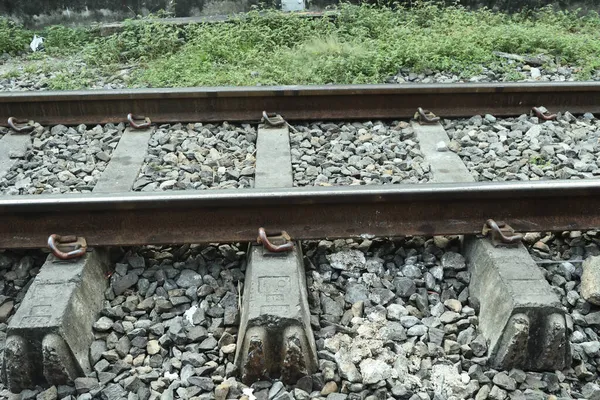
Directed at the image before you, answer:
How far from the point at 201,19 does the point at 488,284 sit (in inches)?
240

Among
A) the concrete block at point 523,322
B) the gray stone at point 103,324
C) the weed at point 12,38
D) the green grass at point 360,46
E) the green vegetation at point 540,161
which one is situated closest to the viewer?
the concrete block at point 523,322

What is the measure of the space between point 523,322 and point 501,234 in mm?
594

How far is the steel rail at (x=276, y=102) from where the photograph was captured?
192 inches

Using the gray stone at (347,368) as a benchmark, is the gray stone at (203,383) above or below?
below

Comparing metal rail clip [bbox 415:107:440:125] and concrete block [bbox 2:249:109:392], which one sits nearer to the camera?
concrete block [bbox 2:249:109:392]

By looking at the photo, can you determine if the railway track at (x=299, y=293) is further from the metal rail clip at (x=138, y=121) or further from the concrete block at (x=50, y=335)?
the metal rail clip at (x=138, y=121)

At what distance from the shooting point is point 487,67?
6016 mm

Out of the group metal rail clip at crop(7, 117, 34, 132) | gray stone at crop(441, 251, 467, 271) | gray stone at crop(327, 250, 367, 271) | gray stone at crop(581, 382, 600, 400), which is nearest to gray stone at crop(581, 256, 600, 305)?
gray stone at crop(581, 382, 600, 400)

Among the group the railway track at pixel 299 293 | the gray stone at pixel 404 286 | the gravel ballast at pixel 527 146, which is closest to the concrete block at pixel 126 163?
the railway track at pixel 299 293

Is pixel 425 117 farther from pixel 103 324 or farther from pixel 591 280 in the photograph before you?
pixel 103 324

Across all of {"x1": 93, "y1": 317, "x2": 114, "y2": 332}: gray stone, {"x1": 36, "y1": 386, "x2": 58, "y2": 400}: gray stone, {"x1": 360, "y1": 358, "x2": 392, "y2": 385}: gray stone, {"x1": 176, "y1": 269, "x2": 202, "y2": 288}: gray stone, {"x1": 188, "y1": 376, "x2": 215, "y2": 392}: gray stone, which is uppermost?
{"x1": 360, "y1": 358, "x2": 392, "y2": 385}: gray stone

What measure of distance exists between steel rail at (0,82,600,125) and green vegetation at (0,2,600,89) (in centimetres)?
69

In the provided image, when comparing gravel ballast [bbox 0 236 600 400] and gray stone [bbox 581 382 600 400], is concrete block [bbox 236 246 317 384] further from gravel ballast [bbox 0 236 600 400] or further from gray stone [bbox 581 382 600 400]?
gray stone [bbox 581 382 600 400]

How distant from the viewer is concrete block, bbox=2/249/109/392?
2.54 m
